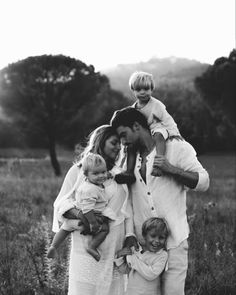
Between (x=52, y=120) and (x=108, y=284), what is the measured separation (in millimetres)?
21783

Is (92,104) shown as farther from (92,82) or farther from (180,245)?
(180,245)

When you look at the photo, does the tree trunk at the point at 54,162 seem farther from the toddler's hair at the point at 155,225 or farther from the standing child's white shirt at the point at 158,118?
the toddler's hair at the point at 155,225

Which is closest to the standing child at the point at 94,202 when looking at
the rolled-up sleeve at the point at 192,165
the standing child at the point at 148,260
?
the standing child at the point at 148,260

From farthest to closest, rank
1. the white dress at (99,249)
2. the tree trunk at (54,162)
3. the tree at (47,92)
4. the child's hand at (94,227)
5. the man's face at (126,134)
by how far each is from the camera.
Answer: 1. the tree at (47,92)
2. the tree trunk at (54,162)
3. the man's face at (126,134)
4. the white dress at (99,249)
5. the child's hand at (94,227)

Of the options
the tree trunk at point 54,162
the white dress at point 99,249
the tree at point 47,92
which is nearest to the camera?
the white dress at point 99,249

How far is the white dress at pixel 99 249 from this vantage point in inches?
140

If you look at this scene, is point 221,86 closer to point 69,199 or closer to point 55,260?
point 55,260

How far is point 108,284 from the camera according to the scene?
11.7 feet

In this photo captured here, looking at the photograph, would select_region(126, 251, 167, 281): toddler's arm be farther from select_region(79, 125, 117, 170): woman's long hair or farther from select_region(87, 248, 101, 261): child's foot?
select_region(79, 125, 117, 170): woman's long hair

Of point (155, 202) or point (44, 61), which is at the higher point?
point (44, 61)

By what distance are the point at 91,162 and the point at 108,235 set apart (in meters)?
0.58

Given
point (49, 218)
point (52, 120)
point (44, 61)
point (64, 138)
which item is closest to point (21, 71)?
point (44, 61)

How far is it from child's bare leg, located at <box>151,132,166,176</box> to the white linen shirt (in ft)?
0.36

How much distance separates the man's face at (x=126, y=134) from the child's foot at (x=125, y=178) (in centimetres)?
26
